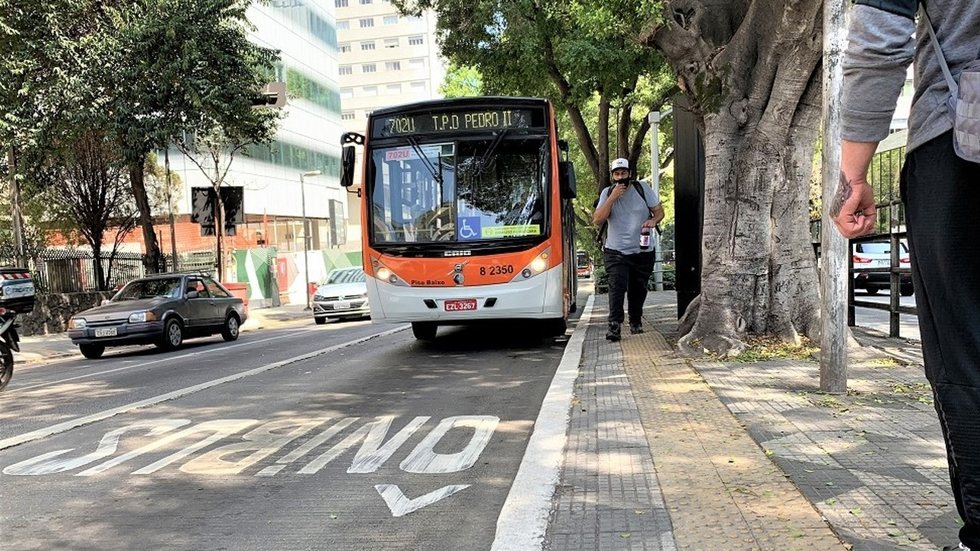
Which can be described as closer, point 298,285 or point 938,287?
point 938,287

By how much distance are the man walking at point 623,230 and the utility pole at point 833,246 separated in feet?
11.7

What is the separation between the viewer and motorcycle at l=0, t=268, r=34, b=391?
828cm

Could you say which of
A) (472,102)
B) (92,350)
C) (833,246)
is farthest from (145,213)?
(833,246)

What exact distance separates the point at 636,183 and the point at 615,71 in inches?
318

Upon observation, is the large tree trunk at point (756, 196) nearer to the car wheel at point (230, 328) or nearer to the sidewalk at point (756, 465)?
the sidewalk at point (756, 465)

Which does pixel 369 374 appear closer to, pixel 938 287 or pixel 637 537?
pixel 637 537

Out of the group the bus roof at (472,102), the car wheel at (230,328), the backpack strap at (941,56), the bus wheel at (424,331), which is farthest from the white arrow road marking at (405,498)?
the car wheel at (230,328)

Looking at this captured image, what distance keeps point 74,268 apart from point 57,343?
516 cm

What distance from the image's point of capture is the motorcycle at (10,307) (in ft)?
27.2

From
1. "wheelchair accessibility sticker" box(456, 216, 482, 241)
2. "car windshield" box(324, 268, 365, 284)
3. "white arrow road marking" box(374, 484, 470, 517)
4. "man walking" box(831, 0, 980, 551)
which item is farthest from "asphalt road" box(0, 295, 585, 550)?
"car windshield" box(324, 268, 365, 284)

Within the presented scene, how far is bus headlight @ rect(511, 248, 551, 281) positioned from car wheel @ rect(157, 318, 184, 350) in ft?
23.9

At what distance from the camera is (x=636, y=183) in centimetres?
898

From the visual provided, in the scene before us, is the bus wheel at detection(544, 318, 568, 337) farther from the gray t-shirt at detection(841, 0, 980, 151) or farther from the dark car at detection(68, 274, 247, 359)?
the gray t-shirt at detection(841, 0, 980, 151)

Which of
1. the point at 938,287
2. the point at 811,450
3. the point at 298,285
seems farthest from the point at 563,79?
the point at 298,285
